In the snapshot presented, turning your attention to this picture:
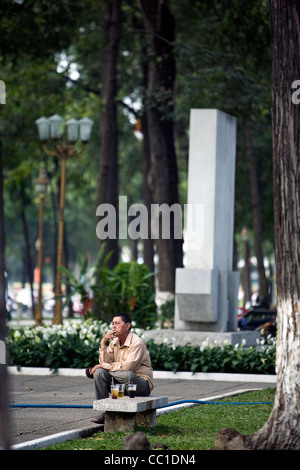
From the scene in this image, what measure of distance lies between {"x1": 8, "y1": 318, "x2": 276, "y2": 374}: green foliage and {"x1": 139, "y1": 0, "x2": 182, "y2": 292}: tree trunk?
6.13m

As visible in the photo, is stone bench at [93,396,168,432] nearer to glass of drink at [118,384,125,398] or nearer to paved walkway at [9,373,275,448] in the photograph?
glass of drink at [118,384,125,398]

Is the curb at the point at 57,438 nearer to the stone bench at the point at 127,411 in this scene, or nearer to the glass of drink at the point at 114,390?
the stone bench at the point at 127,411

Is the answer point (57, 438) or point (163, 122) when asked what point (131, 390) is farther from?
point (163, 122)

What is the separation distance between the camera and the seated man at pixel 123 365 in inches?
386

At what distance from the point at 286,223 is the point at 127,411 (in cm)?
250

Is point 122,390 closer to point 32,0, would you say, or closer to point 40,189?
point 32,0

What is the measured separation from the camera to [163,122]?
82.4 feet

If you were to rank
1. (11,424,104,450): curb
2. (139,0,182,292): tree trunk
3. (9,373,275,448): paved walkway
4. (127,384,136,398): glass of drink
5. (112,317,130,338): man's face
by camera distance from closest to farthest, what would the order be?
1. (11,424,104,450): curb
2. (127,384,136,398): glass of drink
3. (9,373,275,448): paved walkway
4. (112,317,130,338): man's face
5. (139,0,182,292): tree trunk

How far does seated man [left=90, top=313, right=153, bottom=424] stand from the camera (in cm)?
980

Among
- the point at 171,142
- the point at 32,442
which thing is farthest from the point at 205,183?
the point at 32,442

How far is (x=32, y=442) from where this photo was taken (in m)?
8.32

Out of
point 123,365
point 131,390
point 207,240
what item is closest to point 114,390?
point 131,390

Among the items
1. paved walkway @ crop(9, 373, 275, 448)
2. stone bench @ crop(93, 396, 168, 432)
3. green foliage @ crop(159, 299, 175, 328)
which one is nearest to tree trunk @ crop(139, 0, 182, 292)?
green foliage @ crop(159, 299, 175, 328)
